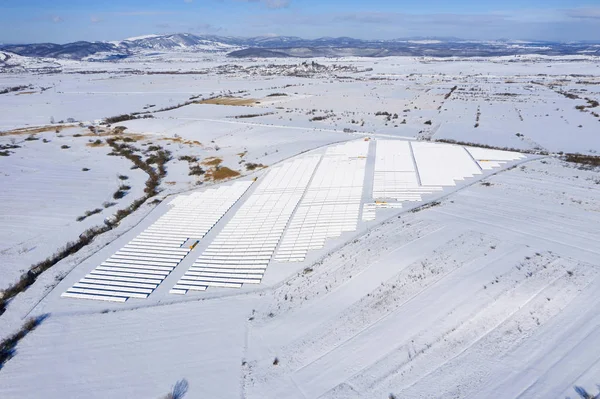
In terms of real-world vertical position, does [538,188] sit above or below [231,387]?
above

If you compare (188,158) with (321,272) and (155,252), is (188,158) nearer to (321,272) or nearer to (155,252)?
(155,252)

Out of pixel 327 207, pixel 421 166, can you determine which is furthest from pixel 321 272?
pixel 421 166

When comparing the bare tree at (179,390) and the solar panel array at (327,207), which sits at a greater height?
the solar panel array at (327,207)

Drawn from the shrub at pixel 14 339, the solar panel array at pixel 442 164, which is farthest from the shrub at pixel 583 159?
the shrub at pixel 14 339

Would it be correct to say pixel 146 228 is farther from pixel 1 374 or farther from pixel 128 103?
pixel 128 103

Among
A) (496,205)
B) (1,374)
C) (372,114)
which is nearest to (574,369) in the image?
(496,205)

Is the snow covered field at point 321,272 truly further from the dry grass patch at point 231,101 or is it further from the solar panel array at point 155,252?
the dry grass patch at point 231,101
